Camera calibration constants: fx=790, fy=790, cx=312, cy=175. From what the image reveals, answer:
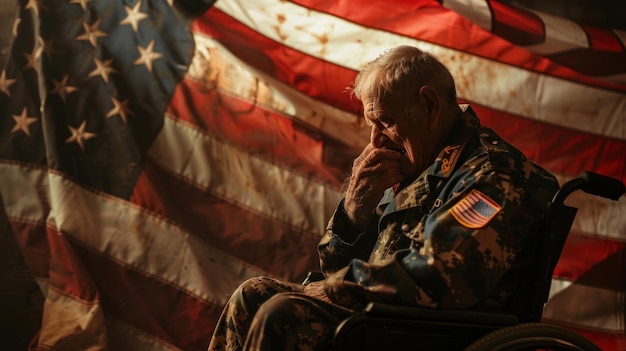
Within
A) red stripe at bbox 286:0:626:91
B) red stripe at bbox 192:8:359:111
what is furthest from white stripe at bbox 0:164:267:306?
red stripe at bbox 286:0:626:91

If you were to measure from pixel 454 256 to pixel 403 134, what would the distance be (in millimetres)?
430

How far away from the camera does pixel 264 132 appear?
3.12 m

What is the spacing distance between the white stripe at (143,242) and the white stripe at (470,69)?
0.88 metres

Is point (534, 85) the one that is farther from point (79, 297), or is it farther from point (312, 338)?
point (79, 297)

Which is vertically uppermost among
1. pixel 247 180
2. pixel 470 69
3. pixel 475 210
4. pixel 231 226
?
pixel 470 69

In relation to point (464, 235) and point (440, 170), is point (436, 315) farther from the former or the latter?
point (440, 170)

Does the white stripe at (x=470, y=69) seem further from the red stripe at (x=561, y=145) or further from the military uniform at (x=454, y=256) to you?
the military uniform at (x=454, y=256)

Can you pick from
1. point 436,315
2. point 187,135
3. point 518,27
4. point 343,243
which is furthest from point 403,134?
point 187,135

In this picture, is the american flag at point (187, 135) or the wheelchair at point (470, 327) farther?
the american flag at point (187, 135)

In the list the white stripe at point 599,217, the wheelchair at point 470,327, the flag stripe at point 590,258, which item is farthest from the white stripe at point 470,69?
the wheelchair at point 470,327

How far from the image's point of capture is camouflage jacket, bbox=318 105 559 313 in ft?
5.03

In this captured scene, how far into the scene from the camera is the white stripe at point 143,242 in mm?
3111

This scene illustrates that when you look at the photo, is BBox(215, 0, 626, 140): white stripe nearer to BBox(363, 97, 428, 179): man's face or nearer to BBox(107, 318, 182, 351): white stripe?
BBox(363, 97, 428, 179): man's face

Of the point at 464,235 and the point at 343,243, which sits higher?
the point at 464,235
